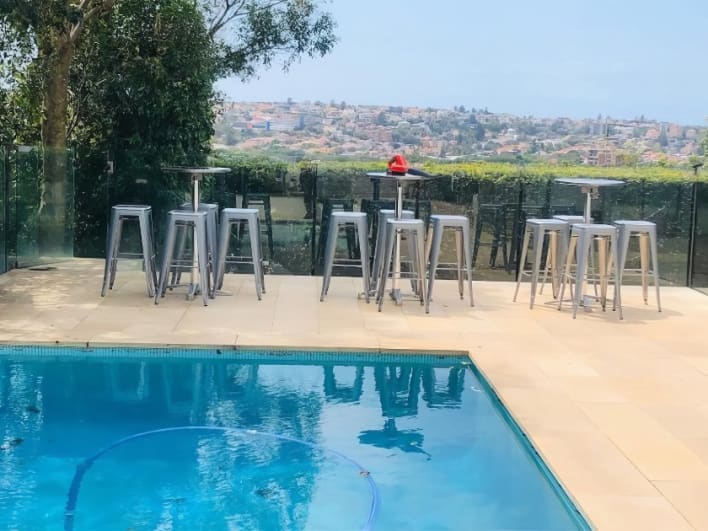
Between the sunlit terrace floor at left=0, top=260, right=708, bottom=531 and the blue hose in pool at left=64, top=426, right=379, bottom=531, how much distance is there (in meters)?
0.77

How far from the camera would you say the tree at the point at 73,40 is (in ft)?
25.2

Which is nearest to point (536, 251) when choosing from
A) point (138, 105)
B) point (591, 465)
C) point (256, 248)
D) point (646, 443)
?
point (256, 248)

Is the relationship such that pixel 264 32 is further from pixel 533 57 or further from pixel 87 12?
pixel 533 57

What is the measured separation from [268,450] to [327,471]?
14.4 inches

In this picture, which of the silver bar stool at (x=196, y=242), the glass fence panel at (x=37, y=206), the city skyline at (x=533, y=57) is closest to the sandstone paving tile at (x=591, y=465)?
the silver bar stool at (x=196, y=242)

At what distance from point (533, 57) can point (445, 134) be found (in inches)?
118

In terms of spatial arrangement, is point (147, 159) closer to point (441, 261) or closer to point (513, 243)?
point (441, 261)

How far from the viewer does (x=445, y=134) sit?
10.7 meters

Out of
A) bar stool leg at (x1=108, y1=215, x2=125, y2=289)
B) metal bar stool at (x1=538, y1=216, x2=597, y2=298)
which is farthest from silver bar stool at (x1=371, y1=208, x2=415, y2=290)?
bar stool leg at (x1=108, y1=215, x2=125, y2=289)

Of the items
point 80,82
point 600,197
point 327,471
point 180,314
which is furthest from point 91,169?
point 327,471

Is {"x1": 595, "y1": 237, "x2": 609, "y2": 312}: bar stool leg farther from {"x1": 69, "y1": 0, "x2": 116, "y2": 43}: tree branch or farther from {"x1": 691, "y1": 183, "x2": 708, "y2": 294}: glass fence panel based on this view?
{"x1": 69, "y1": 0, "x2": 116, "y2": 43}: tree branch

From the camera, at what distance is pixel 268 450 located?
4.09 metres

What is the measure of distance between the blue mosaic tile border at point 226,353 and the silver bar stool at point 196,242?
4.25ft

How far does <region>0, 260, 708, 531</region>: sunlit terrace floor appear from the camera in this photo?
364 centimetres
